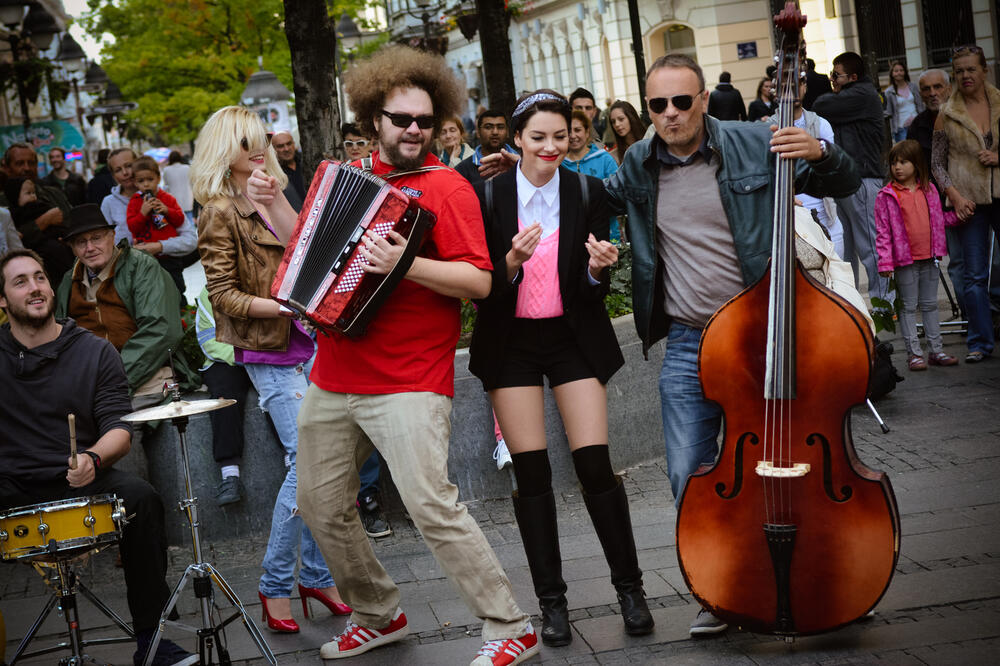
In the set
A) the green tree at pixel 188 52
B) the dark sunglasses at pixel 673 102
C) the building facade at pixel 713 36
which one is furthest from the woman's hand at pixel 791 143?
the green tree at pixel 188 52

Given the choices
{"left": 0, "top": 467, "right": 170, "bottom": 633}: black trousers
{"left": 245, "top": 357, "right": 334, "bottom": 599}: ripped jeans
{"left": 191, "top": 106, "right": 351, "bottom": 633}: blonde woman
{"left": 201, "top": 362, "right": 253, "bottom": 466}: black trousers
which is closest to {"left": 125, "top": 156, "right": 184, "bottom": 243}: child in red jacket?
{"left": 201, "top": 362, "right": 253, "bottom": 466}: black trousers

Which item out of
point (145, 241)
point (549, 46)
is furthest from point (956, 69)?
point (549, 46)

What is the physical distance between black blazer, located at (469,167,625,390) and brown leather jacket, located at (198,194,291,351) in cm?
126

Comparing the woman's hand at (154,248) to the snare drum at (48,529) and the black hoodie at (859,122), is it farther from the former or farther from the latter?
the black hoodie at (859,122)

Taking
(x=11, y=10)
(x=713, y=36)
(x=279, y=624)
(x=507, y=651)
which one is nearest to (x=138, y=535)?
(x=279, y=624)

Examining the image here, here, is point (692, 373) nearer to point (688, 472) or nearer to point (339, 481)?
point (688, 472)

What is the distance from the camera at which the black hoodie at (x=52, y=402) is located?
17.6 ft

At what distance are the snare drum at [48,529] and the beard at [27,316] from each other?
113cm

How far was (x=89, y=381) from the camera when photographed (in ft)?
18.0

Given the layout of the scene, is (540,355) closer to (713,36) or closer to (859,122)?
(859,122)

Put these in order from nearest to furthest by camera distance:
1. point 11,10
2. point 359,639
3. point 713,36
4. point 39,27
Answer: point 359,639 → point 11,10 → point 39,27 → point 713,36

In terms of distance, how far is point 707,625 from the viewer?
182 inches

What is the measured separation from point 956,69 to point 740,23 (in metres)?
23.7

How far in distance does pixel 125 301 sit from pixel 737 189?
372cm
